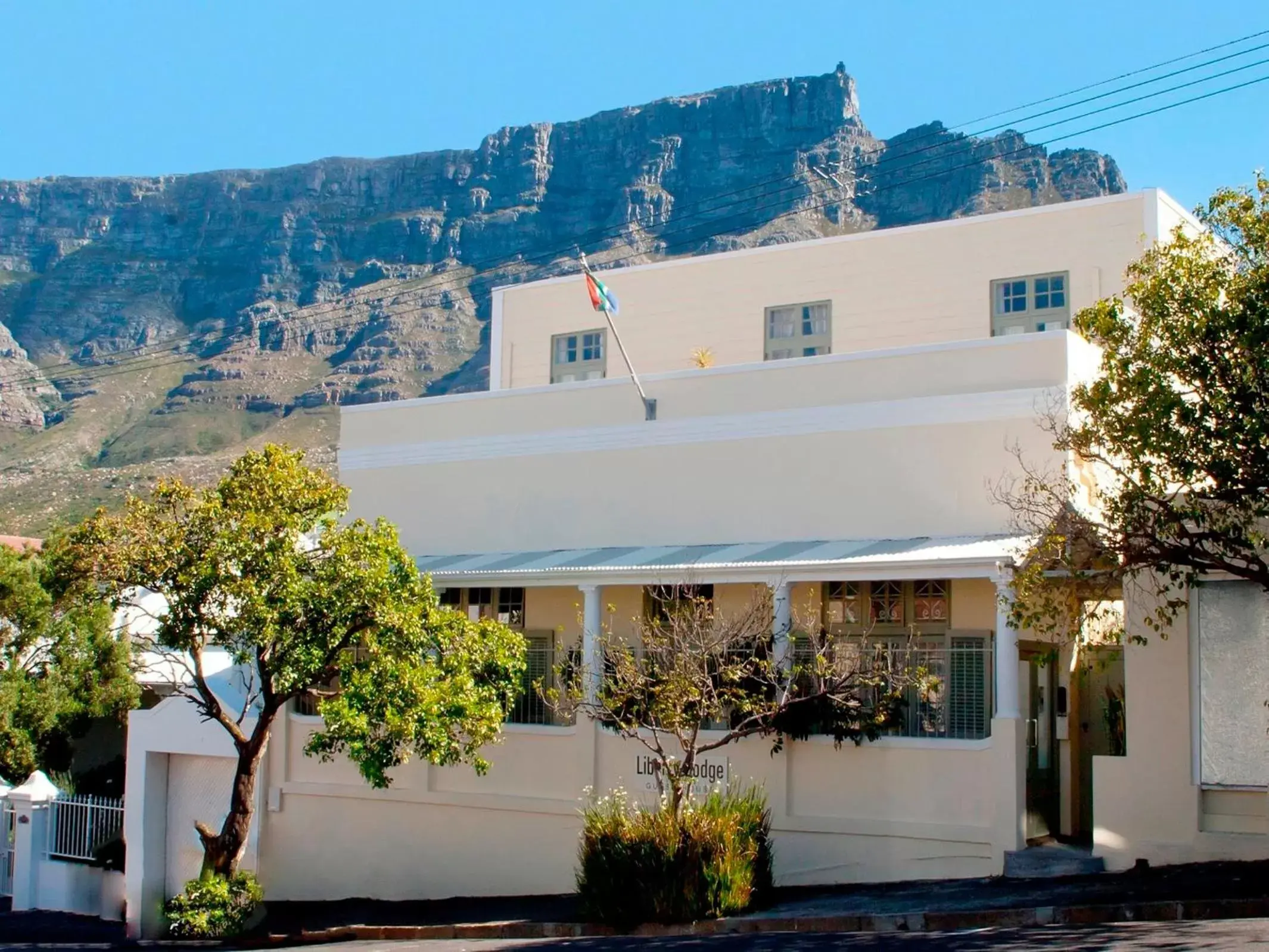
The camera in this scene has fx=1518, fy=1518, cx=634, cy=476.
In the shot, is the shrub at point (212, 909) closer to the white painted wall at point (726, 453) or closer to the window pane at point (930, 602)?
the white painted wall at point (726, 453)

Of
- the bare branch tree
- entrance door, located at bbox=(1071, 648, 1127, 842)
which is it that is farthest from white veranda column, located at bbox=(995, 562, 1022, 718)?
entrance door, located at bbox=(1071, 648, 1127, 842)

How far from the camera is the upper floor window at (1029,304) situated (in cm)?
2198

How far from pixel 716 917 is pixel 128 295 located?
405 ft

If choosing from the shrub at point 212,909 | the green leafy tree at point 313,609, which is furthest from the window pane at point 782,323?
the shrub at point 212,909

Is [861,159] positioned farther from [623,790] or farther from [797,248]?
[623,790]

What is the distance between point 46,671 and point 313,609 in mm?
11175

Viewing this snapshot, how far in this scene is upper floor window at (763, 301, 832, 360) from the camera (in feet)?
78.0

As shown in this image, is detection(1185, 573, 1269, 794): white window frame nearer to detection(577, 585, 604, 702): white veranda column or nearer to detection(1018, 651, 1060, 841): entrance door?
detection(1018, 651, 1060, 841): entrance door

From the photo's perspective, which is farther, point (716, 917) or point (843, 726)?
point (843, 726)

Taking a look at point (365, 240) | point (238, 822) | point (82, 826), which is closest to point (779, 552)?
point (238, 822)

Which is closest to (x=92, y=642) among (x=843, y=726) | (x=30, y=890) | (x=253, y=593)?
(x=30, y=890)

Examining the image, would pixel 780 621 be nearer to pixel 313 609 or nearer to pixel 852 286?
pixel 313 609

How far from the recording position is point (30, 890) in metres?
23.2

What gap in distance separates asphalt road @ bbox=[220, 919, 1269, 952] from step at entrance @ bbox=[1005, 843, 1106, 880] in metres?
2.41
